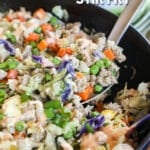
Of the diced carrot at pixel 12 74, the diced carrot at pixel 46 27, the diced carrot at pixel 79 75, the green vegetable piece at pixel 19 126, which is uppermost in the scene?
the diced carrot at pixel 46 27

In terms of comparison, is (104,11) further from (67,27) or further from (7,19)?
(7,19)

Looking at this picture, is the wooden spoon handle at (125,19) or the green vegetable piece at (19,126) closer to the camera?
the green vegetable piece at (19,126)

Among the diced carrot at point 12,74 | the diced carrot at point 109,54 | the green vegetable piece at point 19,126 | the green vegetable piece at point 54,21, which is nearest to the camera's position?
the green vegetable piece at point 19,126

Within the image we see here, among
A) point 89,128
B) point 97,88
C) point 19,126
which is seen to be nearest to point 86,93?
point 97,88

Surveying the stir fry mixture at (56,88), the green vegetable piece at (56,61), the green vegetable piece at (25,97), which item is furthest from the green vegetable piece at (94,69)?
the green vegetable piece at (25,97)

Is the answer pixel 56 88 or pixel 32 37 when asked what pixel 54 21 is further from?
pixel 56 88

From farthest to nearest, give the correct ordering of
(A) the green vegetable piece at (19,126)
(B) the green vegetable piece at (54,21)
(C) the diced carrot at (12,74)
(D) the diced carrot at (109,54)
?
(B) the green vegetable piece at (54,21) < (D) the diced carrot at (109,54) < (C) the diced carrot at (12,74) < (A) the green vegetable piece at (19,126)

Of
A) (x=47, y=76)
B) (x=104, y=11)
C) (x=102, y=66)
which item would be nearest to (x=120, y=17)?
(x=104, y=11)

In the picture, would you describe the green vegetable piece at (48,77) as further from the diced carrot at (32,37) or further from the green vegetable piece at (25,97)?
the diced carrot at (32,37)
